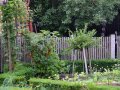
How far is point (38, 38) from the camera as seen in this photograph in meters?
16.6

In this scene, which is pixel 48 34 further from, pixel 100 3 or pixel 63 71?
pixel 100 3

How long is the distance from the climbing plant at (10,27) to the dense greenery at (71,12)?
8024 mm

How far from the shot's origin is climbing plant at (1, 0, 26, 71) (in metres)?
16.6

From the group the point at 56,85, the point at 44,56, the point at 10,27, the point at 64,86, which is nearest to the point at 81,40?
the point at 44,56

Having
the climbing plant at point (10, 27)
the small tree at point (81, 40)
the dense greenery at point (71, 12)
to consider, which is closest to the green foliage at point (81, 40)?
the small tree at point (81, 40)

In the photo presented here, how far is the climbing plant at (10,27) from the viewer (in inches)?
655

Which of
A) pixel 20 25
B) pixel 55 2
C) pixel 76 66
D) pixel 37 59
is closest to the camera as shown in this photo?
pixel 37 59

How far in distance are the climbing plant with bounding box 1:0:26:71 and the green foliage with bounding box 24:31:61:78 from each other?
0.77m

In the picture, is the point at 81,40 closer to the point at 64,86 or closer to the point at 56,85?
the point at 56,85

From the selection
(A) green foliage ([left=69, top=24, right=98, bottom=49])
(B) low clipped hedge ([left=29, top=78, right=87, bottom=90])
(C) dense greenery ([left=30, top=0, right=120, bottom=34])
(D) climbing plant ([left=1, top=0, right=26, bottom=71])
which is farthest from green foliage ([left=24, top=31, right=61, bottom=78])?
(C) dense greenery ([left=30, top=0, right=120, bottom=34])

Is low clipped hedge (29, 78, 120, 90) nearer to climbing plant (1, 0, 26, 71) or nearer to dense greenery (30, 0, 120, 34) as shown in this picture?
climbing plant (1, 0, 26, 71)

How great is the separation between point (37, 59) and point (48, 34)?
1.16 m

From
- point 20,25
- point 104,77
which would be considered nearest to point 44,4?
point 20,25

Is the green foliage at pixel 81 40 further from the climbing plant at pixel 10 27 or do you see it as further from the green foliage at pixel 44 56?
the climbing plant at pixel 10 27
